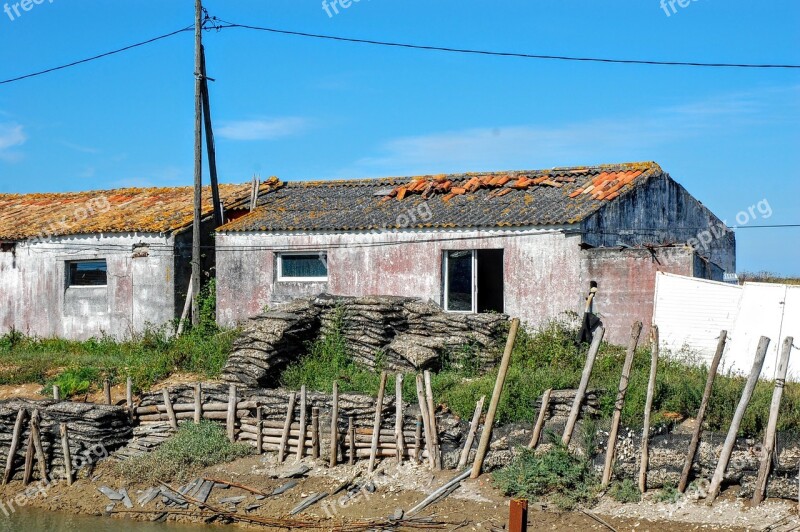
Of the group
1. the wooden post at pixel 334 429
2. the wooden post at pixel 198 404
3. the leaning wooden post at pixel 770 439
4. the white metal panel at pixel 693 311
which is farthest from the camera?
the white metal panel at pixel 693 311

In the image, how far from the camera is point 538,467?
1160cm

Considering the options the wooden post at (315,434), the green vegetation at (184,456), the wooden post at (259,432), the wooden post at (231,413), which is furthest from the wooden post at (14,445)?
the wooden post at (315,434)

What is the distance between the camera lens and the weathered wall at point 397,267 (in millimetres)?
16406

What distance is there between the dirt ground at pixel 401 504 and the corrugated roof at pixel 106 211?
7.19 meters

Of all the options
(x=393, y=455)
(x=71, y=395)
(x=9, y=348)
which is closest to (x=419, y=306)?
(x=393, y=455)

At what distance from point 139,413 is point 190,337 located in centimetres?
402

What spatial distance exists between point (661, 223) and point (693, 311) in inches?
188

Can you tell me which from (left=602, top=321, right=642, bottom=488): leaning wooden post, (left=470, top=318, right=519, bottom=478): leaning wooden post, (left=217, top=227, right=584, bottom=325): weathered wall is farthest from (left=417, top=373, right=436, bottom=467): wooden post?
(left=217, top=227, right=584, bottom=325): weathered wall

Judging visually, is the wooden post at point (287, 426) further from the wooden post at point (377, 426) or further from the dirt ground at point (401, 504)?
the wooden post at point (377, 426)

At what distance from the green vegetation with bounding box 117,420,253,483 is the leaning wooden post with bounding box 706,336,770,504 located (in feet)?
21.7

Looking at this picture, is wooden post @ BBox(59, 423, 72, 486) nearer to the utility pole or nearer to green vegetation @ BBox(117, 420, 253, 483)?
green vegetation @ BBox(117, 420, 253, 483)

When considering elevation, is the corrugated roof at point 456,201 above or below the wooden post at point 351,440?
above

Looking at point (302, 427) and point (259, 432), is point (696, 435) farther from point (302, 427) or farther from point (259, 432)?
point (259, 432)

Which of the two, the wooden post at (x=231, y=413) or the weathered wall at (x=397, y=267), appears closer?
the wooden post at (x=231, y=413)
